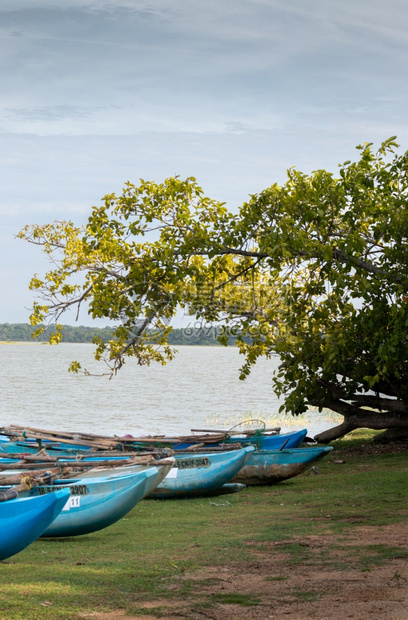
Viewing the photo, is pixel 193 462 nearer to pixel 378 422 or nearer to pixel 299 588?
pixel 299 588

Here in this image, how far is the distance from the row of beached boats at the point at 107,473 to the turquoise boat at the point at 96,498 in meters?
0.01

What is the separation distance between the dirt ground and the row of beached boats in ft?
4.64

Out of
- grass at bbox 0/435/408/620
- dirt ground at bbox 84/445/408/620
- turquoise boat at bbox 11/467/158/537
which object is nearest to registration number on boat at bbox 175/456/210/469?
grass at bbox 0/435/408/620

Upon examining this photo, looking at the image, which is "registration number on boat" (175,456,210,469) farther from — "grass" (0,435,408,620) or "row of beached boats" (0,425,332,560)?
"grass" (0,435,408,620)

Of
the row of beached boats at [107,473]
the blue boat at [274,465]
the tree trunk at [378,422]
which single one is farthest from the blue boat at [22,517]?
the tree trunk at [378,422]

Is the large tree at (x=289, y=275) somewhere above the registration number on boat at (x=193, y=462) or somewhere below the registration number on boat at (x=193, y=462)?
above

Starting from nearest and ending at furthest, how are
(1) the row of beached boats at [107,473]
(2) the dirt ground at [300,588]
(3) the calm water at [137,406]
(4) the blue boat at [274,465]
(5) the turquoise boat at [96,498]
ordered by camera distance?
(2) the dirt ground at [300,588], (1) the row of beached boats at [107,473], (5) the turquoise boat at [96,498], (4) the blue boat at [274,465], (3) the calm water at [137,406]

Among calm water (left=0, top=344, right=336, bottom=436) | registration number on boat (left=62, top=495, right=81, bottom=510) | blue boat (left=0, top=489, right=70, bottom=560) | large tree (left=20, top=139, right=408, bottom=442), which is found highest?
large tree (left=20, top=139, right=408, bottom=442)

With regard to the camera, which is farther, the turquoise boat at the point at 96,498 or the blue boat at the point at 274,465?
the blue boat at the point at 274,465

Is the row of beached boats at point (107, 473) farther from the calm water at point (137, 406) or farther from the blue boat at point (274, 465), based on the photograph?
the calm water at point (137, 406)

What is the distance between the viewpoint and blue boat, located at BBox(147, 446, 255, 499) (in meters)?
12.7

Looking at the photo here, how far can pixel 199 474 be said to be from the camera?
12.8m

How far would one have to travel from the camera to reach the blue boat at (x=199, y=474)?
12.7 meters

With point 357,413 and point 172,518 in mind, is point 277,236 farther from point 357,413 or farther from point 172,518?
point 357,413
